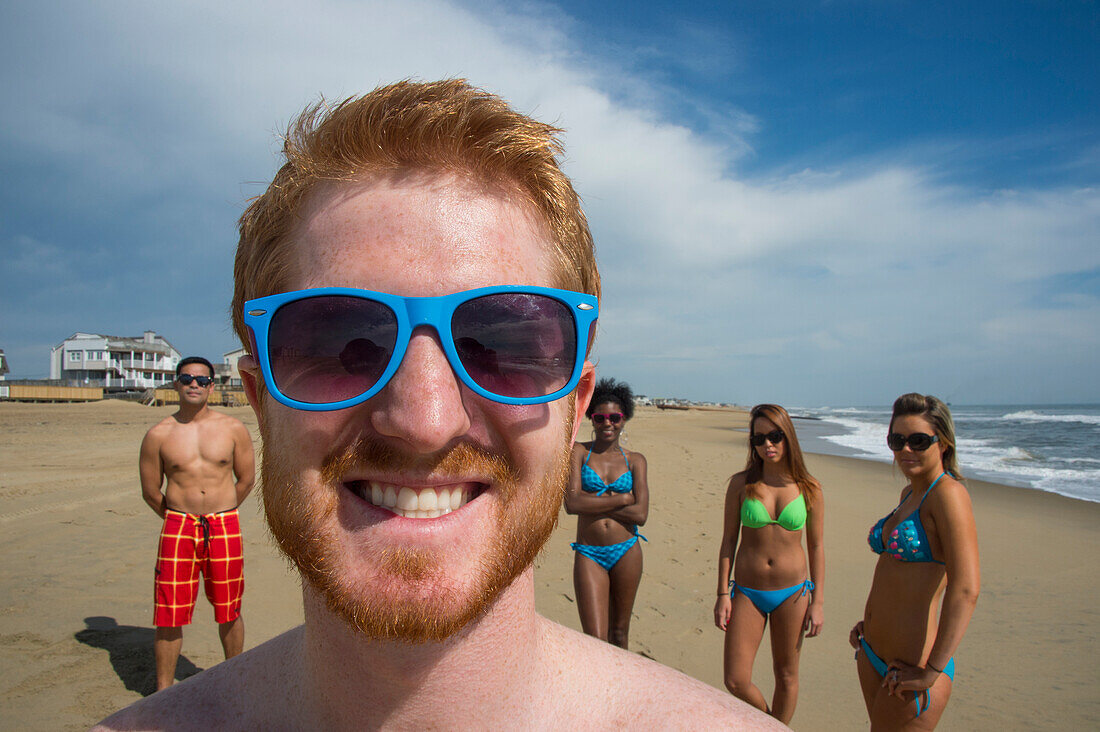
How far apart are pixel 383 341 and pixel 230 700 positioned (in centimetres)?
95

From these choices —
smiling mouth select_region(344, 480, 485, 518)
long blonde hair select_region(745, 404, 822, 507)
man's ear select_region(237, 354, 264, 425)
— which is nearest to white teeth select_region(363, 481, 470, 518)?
smiling mouth select_region(344, 480, 485, 518)

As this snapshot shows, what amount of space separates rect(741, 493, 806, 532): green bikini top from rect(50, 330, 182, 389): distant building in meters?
61.5

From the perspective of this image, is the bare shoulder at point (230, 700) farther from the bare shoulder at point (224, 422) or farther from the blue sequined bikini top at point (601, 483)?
the bare shoulder at point (224, 422)

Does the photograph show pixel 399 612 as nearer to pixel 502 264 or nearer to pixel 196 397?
pixel 502 264

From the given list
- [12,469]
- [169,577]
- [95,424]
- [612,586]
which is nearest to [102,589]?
[169,577]

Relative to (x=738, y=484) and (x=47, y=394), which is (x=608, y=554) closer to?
(x=738, y=484)

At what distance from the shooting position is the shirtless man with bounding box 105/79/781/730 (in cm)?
97

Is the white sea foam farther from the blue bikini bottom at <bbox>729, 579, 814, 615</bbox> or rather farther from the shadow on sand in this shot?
the shadow on sand

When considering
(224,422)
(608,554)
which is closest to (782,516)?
(608,554)

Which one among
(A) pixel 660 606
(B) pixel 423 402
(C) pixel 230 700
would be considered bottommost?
(A) pixel 660 606

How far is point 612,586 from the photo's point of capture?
14.7 ft

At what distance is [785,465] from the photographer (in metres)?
4.21

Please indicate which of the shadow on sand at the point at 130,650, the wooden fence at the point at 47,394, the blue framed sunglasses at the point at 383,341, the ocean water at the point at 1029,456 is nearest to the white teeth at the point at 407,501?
the blue framed sunglasses at the point at 383,341

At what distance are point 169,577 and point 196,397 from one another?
142 centimetres
